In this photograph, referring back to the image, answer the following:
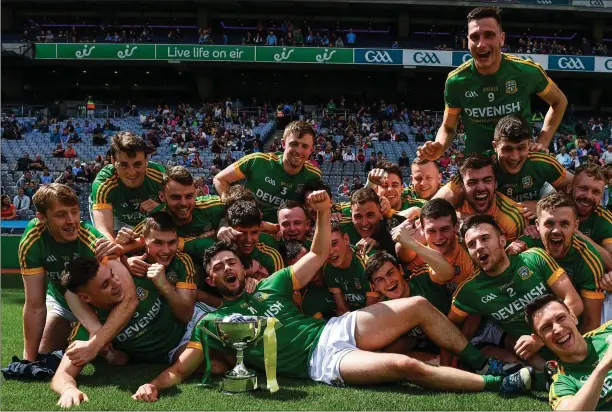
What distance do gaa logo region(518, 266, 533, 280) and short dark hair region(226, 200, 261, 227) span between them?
7.27 ft

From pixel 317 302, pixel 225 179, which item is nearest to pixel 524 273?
pixel 317 302

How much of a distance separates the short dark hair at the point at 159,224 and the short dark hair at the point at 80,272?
0.66 m

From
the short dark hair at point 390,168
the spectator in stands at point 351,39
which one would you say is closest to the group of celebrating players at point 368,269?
the short dark hair at point 390,168

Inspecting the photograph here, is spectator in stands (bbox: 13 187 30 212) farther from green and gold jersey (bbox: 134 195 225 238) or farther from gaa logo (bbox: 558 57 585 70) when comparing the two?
gaa logo (bbox: 558 57 585 70)

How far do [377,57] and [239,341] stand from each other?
2789 cm

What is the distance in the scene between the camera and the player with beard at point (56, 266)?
4949mm

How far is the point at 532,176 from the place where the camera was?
5695 millimetres

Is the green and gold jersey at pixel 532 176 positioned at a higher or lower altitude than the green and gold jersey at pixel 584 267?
higher

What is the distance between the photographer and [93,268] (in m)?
4.80

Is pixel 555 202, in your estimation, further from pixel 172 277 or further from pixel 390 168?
pixel 172 277

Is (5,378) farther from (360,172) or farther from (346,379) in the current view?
(360,172)

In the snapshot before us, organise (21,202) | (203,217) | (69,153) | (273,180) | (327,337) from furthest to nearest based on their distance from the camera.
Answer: (69,153)
(21,202)
(273,180)
(203,217)
(327,337)

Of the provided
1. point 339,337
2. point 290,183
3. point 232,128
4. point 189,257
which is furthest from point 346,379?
point 232,128

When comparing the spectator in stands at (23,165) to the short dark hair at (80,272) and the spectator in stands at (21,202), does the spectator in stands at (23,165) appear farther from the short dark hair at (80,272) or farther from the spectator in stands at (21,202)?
the short dark hair at (80,272)
